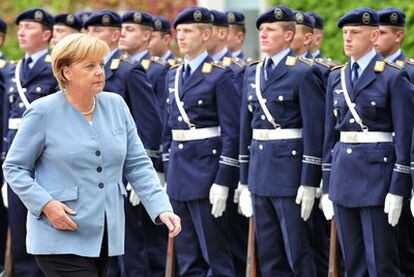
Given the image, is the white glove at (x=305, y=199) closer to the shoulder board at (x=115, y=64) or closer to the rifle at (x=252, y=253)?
the rifle at (x=252, y=253)

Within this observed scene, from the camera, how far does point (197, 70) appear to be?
352 inches

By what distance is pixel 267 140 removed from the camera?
8.41m

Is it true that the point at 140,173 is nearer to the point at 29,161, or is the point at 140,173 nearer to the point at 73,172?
the point at 73,172

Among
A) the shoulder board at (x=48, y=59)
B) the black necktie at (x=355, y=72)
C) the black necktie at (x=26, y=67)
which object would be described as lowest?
the black necktie at (x=26, y=67)

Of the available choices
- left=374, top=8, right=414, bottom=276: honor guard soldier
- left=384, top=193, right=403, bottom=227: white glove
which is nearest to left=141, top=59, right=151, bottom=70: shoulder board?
left=374, top=8, right=414, bottom=276: honor guard soldier

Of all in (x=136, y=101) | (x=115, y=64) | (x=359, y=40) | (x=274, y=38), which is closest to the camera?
(x=359, y=40)

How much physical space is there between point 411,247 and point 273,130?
136 centimetres

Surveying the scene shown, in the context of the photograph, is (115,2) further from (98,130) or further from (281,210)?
(98,130)

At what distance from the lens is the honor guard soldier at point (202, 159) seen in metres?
8.79

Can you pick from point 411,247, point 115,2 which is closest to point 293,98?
point 411,247

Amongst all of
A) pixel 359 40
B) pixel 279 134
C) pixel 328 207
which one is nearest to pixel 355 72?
pixel 359 40

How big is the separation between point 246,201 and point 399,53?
1.66 meters

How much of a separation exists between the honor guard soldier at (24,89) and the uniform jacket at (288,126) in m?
1.88

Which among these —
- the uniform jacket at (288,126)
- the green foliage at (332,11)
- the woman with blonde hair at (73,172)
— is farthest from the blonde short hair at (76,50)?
the green foliage at (332,11)
